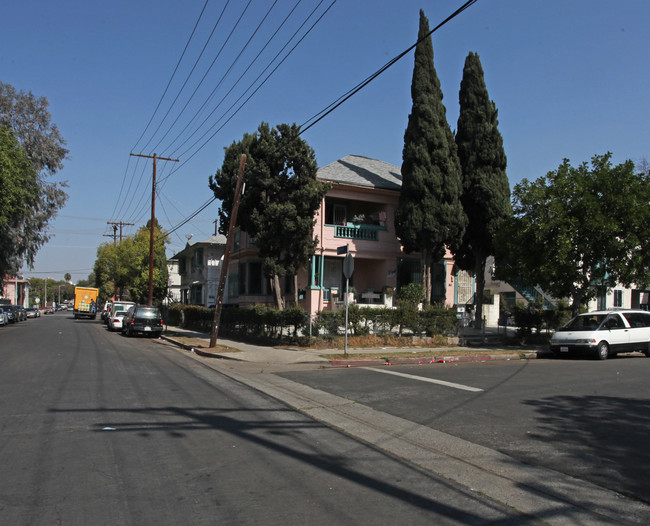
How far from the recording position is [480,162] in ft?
79.7

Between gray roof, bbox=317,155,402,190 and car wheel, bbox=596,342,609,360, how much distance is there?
1272 centimetres

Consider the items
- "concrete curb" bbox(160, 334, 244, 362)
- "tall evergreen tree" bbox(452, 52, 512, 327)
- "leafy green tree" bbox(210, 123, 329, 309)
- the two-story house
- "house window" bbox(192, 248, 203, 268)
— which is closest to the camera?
"concrete curb" bbox(160, 334, 244, 362)

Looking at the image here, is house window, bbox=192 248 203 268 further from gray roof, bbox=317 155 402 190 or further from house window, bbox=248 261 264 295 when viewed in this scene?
gray roof, bbox=317 155 402 190

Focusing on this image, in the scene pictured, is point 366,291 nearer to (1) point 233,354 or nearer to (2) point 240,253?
(2) point 240,253

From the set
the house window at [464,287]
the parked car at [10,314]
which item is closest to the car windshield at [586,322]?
the house window at [464,287]

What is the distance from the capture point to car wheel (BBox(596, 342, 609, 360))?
17094 mm

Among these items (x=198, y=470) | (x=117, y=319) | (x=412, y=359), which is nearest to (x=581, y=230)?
(x=412, y=359)

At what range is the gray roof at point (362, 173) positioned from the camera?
2625 cm

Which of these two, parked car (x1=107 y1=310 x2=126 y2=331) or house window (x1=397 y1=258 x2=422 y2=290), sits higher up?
house window (x1=397 y1=258 x2=422 y2=290)

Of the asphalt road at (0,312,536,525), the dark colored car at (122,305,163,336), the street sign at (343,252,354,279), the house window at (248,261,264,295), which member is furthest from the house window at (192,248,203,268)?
the asphalt road at (0,312,536,525)

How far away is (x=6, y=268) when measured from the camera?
38.5 metres

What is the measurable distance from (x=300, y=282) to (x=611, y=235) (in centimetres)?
1364

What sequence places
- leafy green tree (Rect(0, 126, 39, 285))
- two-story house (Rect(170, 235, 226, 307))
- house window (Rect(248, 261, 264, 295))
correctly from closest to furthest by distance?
leafy green tree (Rect(0, 126, 39, 285)), house window (Rect(248, 261, 264, 295)), two-story house (Rect(170, 235, 226, 307))

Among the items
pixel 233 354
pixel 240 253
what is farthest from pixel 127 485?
pixel 240 253
